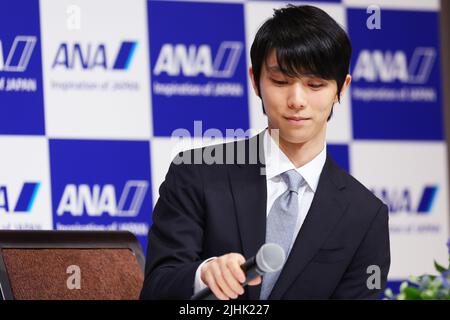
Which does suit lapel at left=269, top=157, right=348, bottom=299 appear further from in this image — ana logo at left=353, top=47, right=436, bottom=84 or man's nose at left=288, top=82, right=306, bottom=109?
ana logo at left=353, top=47, right=436, bottom=84

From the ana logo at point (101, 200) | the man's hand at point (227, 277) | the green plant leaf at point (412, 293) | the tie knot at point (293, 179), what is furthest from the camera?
the ana logo at point (101, 200)

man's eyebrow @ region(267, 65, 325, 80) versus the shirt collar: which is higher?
man's eyebrow @ region(267, 65, 325, 80)

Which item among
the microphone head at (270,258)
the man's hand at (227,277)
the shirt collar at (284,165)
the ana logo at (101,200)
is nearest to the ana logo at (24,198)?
the ana logo at (101,200)

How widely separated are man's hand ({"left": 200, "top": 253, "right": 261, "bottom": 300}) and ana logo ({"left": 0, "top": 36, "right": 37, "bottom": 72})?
7.98 feet

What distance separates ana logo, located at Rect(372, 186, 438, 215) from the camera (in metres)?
4.04

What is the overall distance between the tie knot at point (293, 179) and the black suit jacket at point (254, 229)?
38mm

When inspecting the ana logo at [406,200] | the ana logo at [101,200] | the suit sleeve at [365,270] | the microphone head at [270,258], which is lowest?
the ana logo at [406,200]

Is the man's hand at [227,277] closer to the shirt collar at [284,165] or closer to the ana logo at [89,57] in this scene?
the shirt collar at [284,165]

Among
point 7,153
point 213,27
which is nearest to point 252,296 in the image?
point 7,153

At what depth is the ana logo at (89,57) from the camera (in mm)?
3572

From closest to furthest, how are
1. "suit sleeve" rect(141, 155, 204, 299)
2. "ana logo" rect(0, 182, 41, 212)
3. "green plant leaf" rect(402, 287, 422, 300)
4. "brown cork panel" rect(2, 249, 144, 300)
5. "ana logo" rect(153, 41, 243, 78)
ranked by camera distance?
"green plant leaf" rect(402, 287, 422, 300), "suit sleeve" rect(141, 155, 204, 299), "brown cork panel" rect(2, 249, 144, 300), "ana logo" rect(0, 182, 41, 212), "ana logo" rect(153, 41, 243, 78)

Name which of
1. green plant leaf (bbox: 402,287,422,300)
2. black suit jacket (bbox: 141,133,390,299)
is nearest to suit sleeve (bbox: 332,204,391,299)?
black suit jacket (bbox: 141,133,390,299)

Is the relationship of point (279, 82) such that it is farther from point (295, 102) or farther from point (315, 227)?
point (315, 227)
